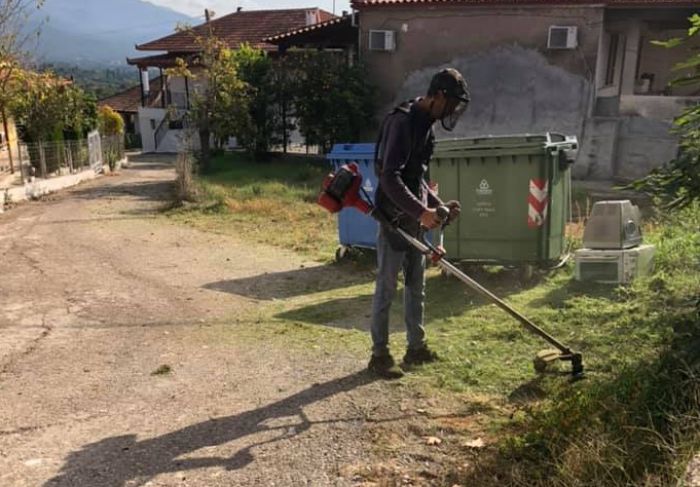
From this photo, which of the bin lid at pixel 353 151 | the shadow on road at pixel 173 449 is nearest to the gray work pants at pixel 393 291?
the shadow on road at pixel 173 449

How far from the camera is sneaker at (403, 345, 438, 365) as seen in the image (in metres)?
4.23

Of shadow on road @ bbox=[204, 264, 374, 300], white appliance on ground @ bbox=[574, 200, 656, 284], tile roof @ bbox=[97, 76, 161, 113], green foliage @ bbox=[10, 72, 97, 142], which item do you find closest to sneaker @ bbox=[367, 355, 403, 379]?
shadow on road @ bbox=[204, 264, 374, 300]

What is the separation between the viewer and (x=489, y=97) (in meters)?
16.0

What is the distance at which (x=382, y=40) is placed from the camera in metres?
16.6

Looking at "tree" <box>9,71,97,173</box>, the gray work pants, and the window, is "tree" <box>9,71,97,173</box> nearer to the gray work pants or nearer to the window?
the gray work pants

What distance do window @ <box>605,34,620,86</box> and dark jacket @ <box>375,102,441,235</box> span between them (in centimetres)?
1467

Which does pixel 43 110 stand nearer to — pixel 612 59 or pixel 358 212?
pixel 358 212

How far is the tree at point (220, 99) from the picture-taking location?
55.0 ft

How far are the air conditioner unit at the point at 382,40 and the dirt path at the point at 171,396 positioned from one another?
10982 millimetres

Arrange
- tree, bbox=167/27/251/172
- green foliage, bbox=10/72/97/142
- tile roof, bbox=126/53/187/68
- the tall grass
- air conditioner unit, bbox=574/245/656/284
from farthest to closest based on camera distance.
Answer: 1. tile roof, bbox=126/53/187/68
2. tree, bbox=167/27/251/172
3. green foliage, bbox=10/72/97/142
4. the tall grass
5. air conditioner unit, bbox=574/245/656/284

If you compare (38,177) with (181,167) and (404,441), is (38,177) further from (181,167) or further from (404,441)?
(404,441)

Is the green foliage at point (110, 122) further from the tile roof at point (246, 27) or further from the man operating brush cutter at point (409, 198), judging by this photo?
the man operating brush cutter at point (409, 198)

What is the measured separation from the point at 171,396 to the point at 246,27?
33222 millimetres

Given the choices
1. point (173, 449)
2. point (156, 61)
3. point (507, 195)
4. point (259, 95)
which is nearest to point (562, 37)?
point (259, 95)
